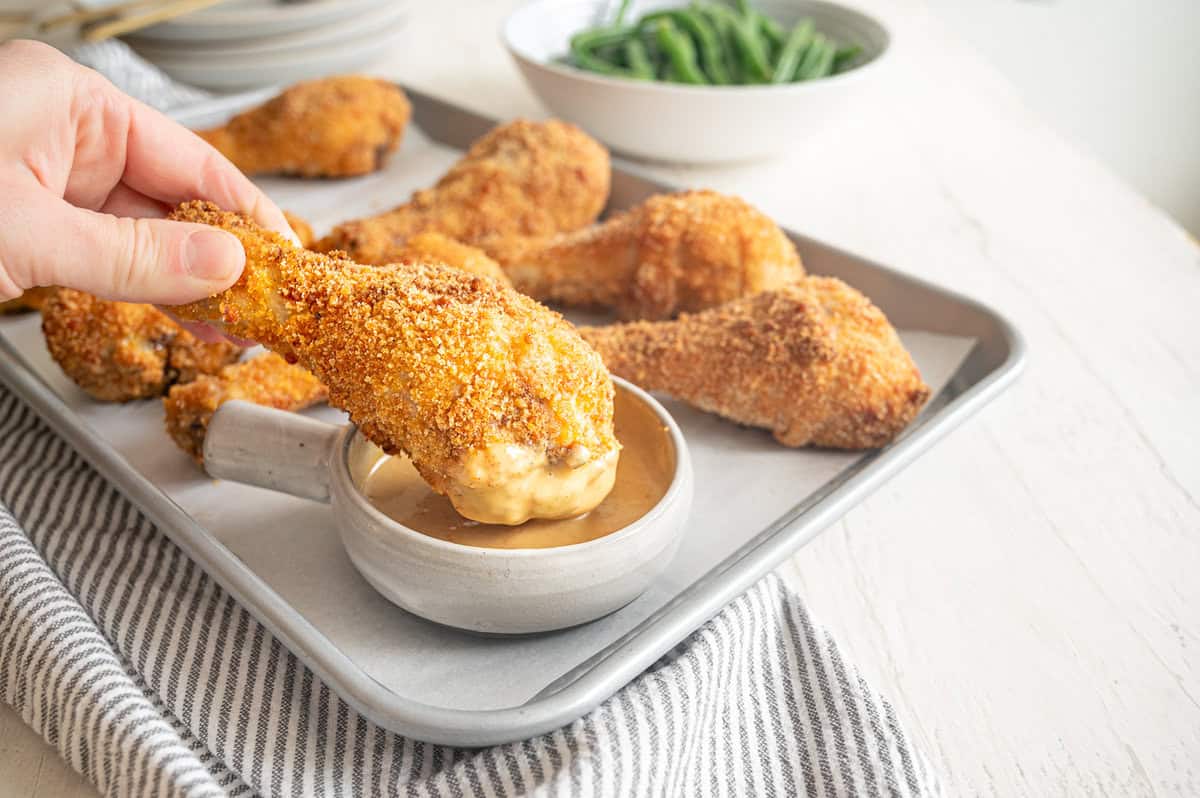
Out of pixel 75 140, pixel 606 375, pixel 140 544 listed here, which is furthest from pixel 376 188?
pixel 606 375

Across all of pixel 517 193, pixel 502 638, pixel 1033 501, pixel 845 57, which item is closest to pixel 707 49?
pixel 845 57

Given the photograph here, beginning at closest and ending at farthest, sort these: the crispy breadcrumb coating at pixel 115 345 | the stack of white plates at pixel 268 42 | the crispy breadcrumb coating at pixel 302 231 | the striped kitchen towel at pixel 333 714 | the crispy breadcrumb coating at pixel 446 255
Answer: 1. the striped kitchen towel at pixel 333 714
2. the crispy breadcrumb coating at pixel 115 345
3. the crispy breadcrumb coating at pixel 446 255
4. the crispy breadcrumb coating at pixel 302 231
5. the stack of white plates at pixel 268 42

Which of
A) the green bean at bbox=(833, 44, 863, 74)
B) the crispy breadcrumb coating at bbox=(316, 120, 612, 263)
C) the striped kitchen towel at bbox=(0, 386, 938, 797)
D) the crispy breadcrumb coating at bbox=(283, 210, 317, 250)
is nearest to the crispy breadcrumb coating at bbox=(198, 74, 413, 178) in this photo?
the crispy breadcrumb coating at bbox=(316, 120, 612, 263)

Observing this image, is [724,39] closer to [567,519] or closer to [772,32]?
[772,32]

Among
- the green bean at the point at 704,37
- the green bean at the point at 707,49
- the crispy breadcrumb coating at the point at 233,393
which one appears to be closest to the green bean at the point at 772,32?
the green bean at the point at 707,49

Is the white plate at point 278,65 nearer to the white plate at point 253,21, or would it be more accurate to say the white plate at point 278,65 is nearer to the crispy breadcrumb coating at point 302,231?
the white plate at point 253,21

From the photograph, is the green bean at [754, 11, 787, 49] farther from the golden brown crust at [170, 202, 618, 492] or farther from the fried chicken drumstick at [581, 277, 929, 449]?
the golden brown crust at [170, 202, 618, 492]
